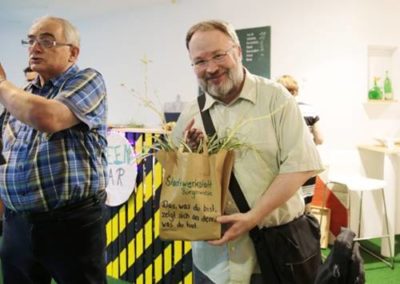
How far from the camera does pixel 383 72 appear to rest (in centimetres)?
379

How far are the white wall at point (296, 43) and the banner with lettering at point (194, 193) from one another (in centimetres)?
285

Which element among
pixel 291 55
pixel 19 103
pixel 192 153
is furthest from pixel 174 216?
pixel 291 55

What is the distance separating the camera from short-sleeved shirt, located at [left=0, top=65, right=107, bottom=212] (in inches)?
53.3

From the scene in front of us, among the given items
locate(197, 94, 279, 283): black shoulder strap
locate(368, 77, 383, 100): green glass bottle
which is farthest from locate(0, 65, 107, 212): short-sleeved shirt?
locate(368, 77, 383, 100): green glass bottle

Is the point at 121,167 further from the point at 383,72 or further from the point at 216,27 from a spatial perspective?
the point at 383,72

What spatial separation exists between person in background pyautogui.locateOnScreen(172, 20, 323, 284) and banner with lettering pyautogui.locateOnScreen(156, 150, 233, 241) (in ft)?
0.17

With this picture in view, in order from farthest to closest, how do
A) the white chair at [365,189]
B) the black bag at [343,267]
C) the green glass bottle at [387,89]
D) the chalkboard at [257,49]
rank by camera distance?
the chalkboard at [257,49] < the green glass bottle at [387,89] < the white chair at [365,189] < the black bag at [343,267]

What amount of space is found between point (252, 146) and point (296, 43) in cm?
284

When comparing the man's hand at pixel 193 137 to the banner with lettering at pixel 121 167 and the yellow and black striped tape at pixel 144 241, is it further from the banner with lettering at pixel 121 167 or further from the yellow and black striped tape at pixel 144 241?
the banner with lettering at pixel 121 167

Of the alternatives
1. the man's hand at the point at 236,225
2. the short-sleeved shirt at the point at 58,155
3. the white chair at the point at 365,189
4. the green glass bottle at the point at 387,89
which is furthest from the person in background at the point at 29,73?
the green glass bottle at the point at 387,89

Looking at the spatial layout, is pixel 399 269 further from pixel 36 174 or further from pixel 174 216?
pixel 36 174

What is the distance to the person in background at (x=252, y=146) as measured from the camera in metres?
1.14

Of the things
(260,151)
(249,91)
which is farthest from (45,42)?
(260,151)

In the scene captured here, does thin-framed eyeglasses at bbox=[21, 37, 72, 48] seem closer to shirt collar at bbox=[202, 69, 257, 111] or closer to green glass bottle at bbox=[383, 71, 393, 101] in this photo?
shirt collar at bbox=[202, 69, 257, 111]
